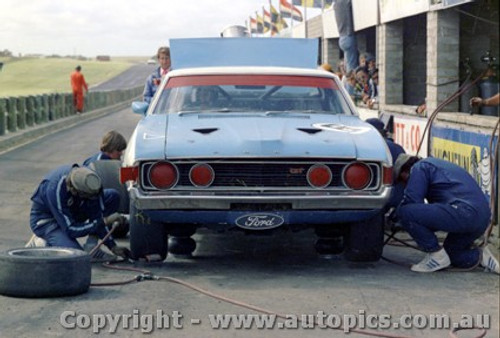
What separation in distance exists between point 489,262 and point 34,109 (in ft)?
Answer: 73.7

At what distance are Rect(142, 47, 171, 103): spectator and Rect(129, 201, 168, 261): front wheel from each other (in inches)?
213

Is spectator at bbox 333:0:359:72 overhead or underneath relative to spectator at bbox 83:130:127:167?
overhead

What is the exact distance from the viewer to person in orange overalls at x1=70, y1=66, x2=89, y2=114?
3619cm

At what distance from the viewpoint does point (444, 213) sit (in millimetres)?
8117

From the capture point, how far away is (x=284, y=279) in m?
7.78

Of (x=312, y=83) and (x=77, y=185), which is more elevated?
(x=312, y=83)

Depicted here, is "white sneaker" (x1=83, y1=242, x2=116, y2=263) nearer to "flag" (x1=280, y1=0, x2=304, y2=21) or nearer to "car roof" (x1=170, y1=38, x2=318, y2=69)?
"car roof" (x1=170, y1=38, x2=318, y2=69)

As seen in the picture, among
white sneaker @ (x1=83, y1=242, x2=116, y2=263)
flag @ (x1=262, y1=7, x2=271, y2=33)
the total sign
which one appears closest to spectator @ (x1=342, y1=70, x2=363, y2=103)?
the total sign

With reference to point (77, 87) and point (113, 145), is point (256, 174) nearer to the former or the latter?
point (113, 145)

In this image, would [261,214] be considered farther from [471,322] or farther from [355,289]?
[471,322]

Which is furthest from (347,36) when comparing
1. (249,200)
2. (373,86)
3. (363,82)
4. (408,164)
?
(249,200)

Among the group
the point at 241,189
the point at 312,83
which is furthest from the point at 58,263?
the point at 312,83

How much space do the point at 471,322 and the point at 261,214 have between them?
196 cm

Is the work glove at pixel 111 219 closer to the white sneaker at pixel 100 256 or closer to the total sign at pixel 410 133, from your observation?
the white sneaker at pixel 100 256
